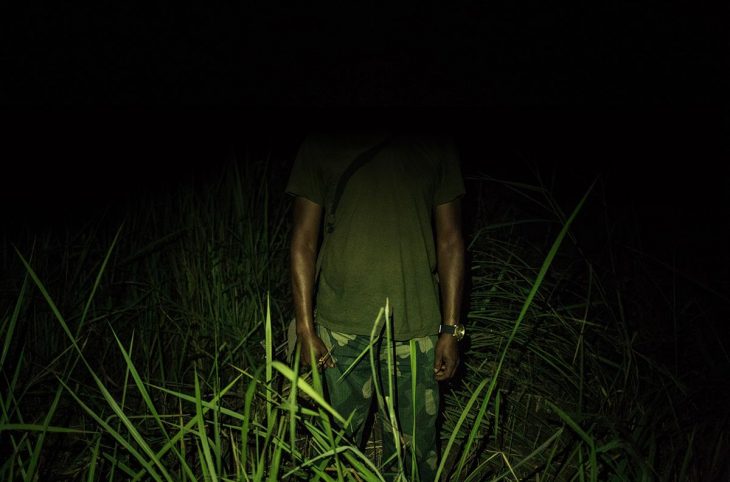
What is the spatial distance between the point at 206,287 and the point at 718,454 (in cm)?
168

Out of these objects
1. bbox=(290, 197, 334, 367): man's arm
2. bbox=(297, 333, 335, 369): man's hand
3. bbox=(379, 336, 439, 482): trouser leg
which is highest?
bbox=(290, 197, 334, 367): man's arm

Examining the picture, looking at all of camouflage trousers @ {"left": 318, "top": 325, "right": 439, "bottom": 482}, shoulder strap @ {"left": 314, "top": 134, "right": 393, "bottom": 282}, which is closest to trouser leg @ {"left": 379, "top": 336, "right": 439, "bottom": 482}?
camouflage trousers @ {"left": 318, "top": 325, "right": 439, "bottom": 482}

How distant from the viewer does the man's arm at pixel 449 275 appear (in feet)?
3.61

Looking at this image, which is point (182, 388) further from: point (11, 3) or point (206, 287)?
point (11, 3)

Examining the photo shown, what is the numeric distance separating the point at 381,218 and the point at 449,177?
0.21 meters

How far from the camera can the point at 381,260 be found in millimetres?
1054

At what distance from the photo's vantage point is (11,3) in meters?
0.80

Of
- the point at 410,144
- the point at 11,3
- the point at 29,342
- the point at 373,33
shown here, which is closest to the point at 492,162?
the point at 410,144

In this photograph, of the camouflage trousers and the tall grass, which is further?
the tall grass

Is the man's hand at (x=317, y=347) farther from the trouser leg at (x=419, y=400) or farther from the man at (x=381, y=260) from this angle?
Answer: the trouser leg at (x=419, y=400)

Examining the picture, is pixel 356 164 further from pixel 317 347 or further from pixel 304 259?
pixel 317 347

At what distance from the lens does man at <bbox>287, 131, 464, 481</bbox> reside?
1.05 meters

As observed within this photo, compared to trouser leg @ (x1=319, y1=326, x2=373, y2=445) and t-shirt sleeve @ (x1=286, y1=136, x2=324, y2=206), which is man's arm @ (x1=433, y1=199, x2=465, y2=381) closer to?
trouser leg @ (x1=319, y1=326, x2=373, y2=445)

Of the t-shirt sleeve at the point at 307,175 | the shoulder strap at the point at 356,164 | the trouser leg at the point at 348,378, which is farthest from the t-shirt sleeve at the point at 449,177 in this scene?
the trouser leg at the point at 348,378
